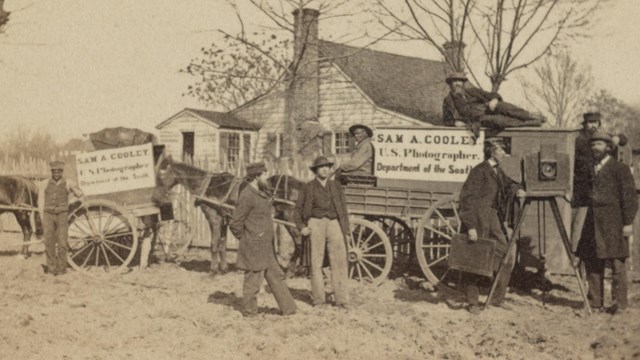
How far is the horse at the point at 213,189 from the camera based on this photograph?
36.3ft

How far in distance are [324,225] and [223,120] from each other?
20458 mm

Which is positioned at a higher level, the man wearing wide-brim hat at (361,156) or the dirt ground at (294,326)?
the man wearing wide-brim hat at (361,156)

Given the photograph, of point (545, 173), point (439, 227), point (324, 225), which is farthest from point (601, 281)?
point (324, 225)

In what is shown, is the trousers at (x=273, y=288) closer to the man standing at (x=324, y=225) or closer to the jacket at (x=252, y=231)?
the jacket at (x=252, y=231)

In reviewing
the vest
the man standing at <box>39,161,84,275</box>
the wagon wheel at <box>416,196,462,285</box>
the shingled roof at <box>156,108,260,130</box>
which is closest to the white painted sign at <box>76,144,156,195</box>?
the man standing at <box>39,161,84,275</box>

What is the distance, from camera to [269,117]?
28.9 m

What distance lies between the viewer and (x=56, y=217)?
10.7m

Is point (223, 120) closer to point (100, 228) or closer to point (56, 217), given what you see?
point (100, 228)

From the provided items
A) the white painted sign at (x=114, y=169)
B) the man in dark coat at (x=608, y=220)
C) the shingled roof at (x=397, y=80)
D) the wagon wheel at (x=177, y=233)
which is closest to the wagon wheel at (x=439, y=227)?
the man in dark coat at (x=608, y=220)

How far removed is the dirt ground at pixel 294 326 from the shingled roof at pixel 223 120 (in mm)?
17983

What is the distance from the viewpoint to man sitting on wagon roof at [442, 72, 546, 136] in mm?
9297

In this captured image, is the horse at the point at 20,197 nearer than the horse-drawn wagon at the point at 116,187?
No

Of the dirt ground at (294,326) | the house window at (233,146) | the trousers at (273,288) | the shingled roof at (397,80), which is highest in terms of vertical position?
the shingled roof at (397,80)

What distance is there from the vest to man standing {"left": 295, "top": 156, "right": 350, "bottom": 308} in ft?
15.0
